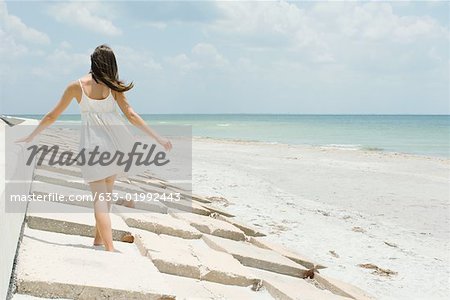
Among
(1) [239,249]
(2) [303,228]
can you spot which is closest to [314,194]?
(2) [303,228]

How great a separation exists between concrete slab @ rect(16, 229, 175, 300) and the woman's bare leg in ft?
0.33

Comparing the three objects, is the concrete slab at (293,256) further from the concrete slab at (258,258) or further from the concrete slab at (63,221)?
the concrete slab at (63,221)

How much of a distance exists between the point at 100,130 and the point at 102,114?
0.09m

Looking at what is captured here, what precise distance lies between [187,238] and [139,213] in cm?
44

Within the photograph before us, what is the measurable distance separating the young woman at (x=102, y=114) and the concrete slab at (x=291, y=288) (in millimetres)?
1003

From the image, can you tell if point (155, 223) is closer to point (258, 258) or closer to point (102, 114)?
point (258, 258)

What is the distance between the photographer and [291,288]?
10.5ft

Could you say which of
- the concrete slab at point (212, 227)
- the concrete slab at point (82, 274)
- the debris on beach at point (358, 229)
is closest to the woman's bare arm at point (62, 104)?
the concrete slab at point (82, 274)

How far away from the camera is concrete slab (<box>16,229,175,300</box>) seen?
2.13m

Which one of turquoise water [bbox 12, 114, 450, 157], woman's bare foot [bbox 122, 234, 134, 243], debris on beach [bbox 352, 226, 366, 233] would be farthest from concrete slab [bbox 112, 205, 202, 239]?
turquoise water [bbox 12, 114, 450, 157]

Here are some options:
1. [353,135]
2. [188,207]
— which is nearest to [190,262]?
[188,207]

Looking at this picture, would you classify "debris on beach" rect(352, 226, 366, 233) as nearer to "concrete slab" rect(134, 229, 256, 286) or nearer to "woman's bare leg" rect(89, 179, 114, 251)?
"concrete slab" rect(134, 229, 256, 286)

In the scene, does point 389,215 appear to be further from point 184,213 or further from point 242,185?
point 184,213

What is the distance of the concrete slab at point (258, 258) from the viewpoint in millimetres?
3682
